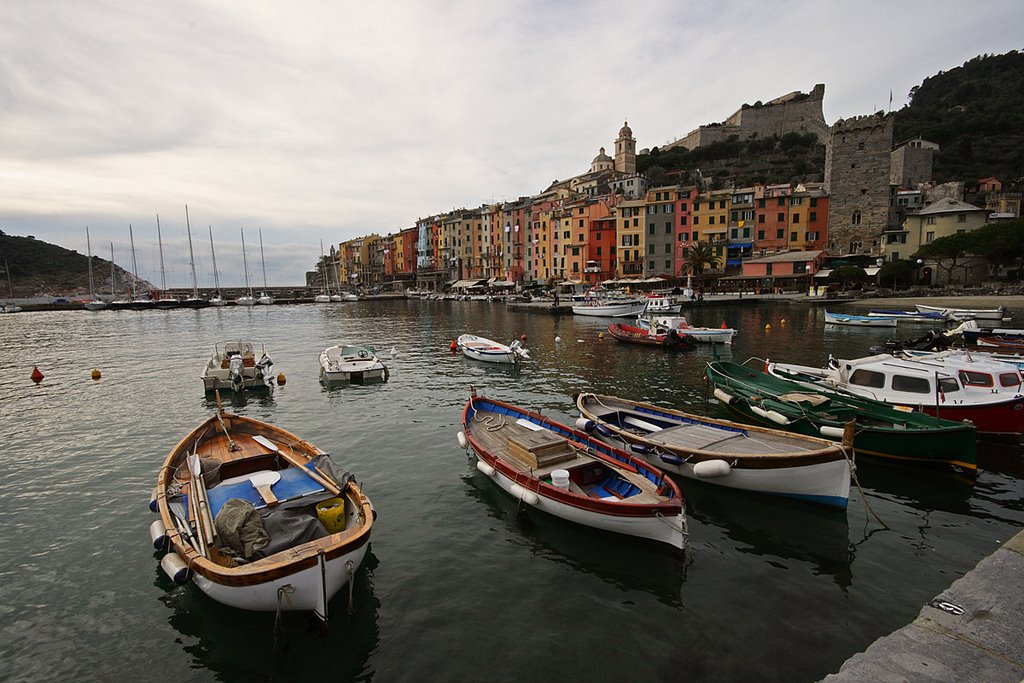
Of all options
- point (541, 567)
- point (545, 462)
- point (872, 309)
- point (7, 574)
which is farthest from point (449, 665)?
Result: point (872, 309)

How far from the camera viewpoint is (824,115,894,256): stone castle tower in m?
81.2

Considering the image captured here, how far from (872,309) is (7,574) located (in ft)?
226

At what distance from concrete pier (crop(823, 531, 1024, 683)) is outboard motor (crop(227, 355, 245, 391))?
27.6 meters

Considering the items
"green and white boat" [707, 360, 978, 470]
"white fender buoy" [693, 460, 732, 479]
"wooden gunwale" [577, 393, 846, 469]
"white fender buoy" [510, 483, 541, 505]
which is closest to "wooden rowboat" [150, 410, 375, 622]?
"white fender buoy" [510, 483, 541, 505]

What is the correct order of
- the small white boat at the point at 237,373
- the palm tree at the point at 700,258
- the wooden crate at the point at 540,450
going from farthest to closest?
the palm tree at the point at 700,258 < the small white boat at the point at 237,373 < the wooden crate at the point at 540,450

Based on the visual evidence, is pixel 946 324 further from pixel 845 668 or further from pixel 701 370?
pixel 845 668

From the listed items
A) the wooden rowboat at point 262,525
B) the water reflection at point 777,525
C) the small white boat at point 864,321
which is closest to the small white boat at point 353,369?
the wooden rowboat at point 262,525

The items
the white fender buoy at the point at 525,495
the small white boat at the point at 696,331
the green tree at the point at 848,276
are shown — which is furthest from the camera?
the green tree at the point at 848,276

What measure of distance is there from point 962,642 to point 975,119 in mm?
168682

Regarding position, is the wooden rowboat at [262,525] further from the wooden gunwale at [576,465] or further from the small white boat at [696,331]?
the small white boat at [696,331]

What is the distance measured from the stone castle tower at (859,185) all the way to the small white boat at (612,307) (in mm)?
43122

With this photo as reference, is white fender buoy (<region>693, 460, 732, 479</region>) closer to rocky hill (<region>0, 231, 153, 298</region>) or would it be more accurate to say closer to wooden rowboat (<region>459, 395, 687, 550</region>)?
wooden rowboat (<region>459, 395, 687, 550</region>)

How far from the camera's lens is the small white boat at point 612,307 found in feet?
204

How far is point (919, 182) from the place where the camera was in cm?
10381
